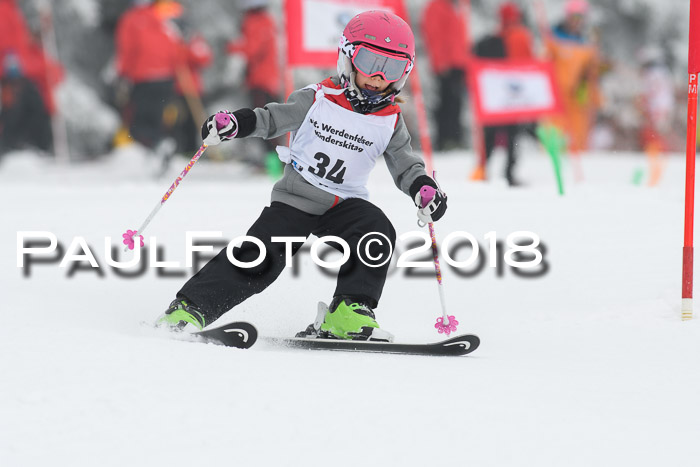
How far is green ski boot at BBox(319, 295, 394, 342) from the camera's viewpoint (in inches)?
141

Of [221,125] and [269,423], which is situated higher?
[221,125]

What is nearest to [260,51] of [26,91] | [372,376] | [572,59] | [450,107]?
[26,91]

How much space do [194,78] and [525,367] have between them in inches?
387

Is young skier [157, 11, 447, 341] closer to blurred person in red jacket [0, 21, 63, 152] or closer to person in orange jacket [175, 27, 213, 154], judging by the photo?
blurred person in red jacket [0, 21, 63, 152]

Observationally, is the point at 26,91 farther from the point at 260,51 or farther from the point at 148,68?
the point at 260,51

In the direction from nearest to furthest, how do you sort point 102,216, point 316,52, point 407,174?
point 407,174, point 102,216, point 316,52

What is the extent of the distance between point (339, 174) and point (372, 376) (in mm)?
1226

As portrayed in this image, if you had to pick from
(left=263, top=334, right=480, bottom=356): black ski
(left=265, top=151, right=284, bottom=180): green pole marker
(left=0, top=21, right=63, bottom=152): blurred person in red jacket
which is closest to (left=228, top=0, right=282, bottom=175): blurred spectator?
(left=265, top=151, right=284, bottom=180): green pole marker

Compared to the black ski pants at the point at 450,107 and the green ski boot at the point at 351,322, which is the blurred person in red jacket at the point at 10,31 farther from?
the green ski boot at the point at 351,322

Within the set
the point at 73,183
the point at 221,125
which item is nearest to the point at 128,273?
the point at 221,125

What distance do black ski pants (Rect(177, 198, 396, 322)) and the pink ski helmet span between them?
1.83 feet

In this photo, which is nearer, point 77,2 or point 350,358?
point 350,358

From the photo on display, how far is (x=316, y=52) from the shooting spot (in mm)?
8203

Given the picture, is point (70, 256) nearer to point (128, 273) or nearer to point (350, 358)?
point (128, 273)
